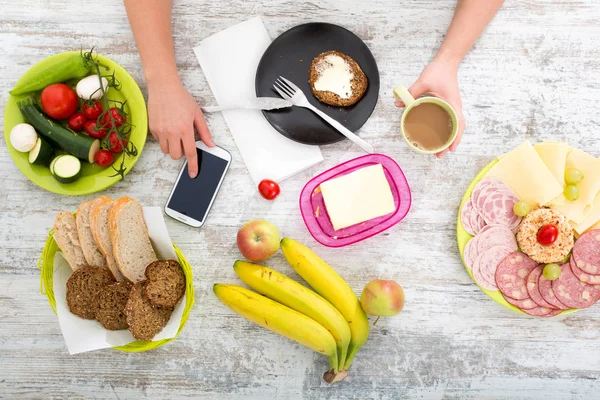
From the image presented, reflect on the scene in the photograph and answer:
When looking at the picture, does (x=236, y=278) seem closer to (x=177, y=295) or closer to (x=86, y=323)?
(x=177, y=295)

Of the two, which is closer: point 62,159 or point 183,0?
point 62,159

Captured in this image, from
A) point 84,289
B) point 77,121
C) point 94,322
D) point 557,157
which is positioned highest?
point 557,157

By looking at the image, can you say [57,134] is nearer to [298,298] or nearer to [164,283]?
[164,283]

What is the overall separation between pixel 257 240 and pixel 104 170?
18.7 inches

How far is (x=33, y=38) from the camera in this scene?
139 centimetres

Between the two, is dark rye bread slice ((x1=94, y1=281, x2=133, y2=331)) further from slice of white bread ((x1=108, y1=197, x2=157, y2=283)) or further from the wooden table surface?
the wooden table surface

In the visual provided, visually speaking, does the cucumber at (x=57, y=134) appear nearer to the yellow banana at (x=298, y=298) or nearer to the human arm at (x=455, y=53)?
the yellow banana at (x=298, y=298)

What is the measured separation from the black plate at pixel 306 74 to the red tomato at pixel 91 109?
1.47ft

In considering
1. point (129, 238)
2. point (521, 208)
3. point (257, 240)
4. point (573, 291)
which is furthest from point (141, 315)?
point (573, 291)

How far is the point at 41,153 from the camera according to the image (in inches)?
49.4

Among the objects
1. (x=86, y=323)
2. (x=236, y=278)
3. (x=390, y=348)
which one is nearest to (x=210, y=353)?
(x=236, y=278)

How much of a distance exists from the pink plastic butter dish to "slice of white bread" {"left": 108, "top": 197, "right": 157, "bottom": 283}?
0.45 m

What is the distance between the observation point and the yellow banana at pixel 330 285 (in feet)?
4.22

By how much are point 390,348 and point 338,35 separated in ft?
3.06
